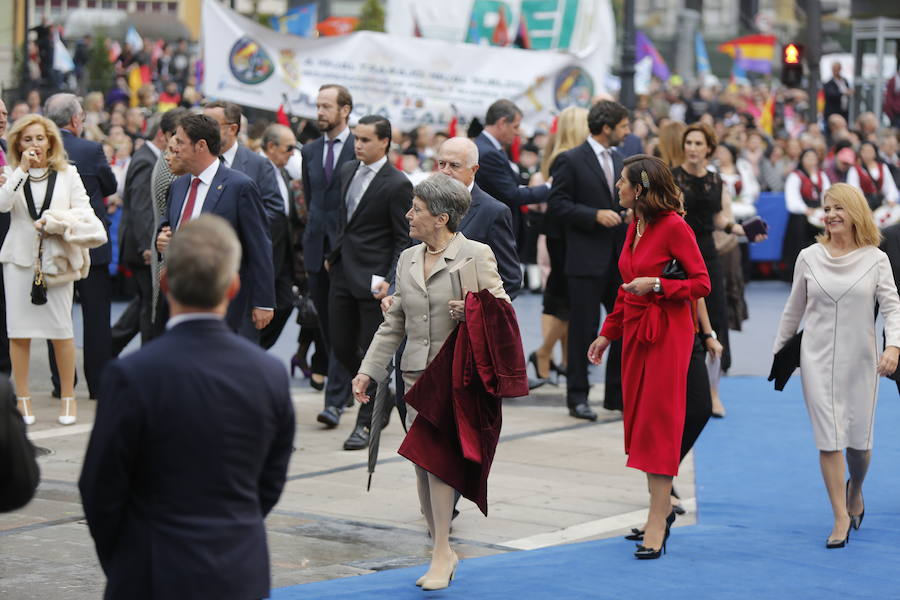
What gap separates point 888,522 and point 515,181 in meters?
3.65

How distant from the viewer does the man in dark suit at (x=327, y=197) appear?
389 inches

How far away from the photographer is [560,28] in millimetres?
19719

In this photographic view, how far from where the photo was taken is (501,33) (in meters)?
20.7

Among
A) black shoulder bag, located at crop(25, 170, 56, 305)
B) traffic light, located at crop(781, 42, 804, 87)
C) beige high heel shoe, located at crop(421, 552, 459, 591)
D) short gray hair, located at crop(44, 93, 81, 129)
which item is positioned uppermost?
traffic light, located at crop(781, 42, 804, 87)

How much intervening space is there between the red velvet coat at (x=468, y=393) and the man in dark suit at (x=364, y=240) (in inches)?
104

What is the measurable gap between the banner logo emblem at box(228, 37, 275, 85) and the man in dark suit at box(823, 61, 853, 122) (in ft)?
46.0

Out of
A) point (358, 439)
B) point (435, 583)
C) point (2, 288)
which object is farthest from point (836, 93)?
point (435, 583)

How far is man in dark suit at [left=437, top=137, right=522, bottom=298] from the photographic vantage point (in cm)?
754

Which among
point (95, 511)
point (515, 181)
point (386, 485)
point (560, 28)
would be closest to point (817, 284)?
point (386, 485)

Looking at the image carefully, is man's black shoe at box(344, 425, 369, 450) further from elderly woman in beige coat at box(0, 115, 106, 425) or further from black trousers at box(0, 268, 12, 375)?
black trousers at box(0, 268, 12, 375)

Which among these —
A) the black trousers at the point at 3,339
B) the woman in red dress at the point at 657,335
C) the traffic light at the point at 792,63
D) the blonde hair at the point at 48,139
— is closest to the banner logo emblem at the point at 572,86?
the traffic light at the point at 792,63

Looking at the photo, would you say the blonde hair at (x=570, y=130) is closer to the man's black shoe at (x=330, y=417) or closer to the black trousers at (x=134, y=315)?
the man's black shoe at (x=330, y=417)

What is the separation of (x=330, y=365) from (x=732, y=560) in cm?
391

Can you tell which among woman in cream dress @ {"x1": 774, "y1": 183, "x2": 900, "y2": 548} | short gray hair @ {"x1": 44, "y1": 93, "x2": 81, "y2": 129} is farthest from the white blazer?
woman in cream dress @ {"x1": 774, "y1": 183, "x2": 900, "y2": 548}
